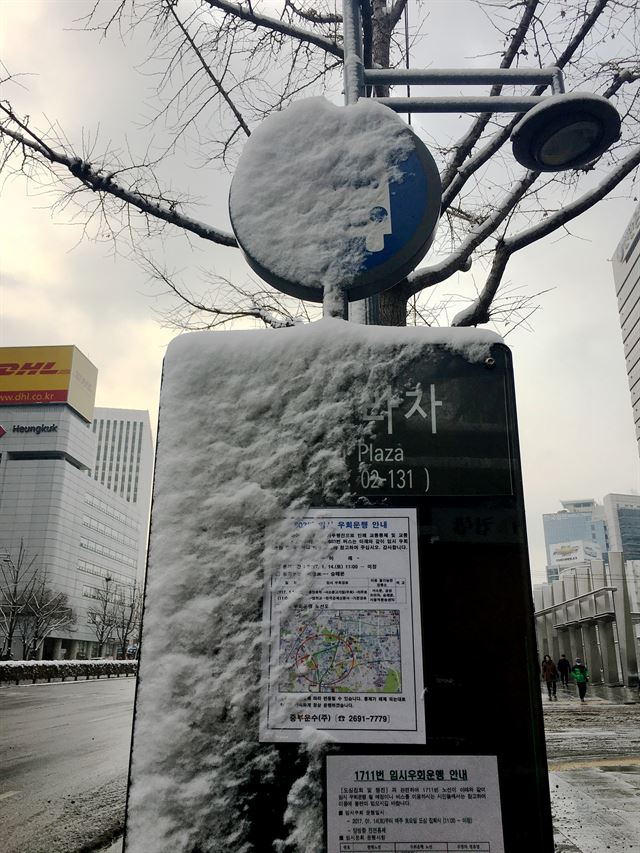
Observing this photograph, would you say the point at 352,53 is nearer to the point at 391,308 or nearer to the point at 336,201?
the point at 336,201

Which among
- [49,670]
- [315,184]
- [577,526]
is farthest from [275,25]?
[577,526]

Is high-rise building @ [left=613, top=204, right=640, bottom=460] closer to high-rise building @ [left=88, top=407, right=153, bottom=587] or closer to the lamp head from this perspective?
the lamp head

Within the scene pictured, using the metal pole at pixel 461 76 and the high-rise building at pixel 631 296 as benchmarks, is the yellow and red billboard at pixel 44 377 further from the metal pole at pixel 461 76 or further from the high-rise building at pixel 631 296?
the metal pole at pixel 461 76

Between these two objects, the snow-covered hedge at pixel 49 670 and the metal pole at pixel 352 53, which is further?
the snow-covered hedge at pixel 49 670

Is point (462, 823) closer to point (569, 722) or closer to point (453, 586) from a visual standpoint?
point (453, 586)

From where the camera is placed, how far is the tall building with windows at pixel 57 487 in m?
69.2

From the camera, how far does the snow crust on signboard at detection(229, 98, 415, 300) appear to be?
1796mm

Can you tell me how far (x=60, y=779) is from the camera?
28.5 feet

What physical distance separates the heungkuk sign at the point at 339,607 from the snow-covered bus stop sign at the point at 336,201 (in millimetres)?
238

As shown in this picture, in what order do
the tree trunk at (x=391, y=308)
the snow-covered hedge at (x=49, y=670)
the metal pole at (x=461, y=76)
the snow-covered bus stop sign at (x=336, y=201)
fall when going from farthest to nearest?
the snow-covered hedge at (x=49, y=670), the tree trunk at (x=391, y=308), the metal pole at (x=461, y=76), the snow-covered bus stop sign at (x=336, y=201)

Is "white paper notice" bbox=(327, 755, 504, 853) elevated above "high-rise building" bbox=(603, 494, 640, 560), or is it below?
below

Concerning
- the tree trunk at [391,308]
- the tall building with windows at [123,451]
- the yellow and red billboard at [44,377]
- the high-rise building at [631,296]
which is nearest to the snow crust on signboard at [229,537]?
the tree trunk at [391,308]

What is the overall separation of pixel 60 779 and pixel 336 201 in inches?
369

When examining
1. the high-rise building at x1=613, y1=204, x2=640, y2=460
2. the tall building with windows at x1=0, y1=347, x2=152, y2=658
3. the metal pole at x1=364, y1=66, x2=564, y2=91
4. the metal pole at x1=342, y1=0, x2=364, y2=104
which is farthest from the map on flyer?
the high-rise building at x1=613, y1=204, x2=640, y2=460
